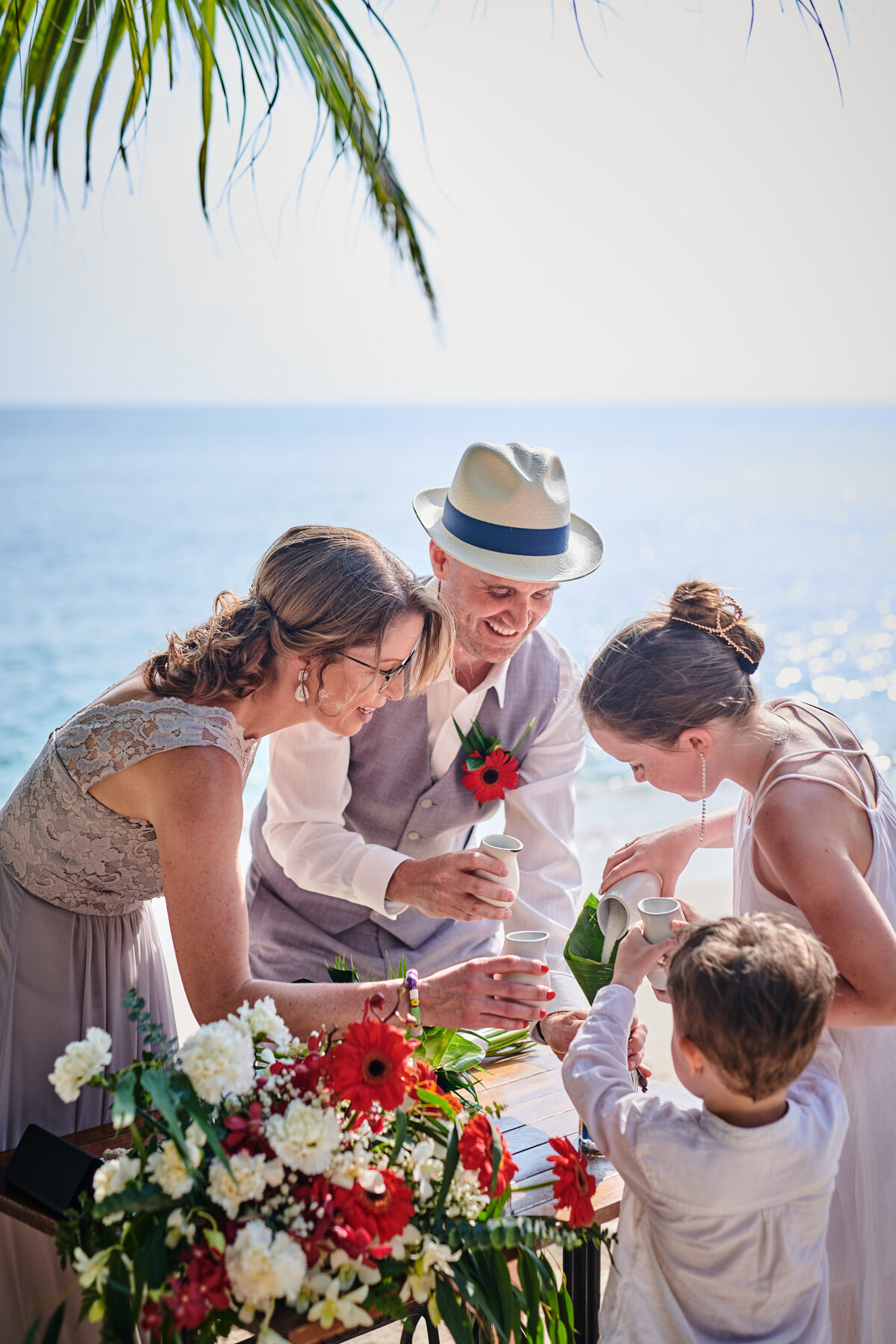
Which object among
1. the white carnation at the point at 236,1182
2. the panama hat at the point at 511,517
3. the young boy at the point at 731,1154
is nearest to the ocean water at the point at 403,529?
the panama hat at the point at 511,517

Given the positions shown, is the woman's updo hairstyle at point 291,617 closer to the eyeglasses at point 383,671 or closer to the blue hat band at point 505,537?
the eyeglasses at point 383,671

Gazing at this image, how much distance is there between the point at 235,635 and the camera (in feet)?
7.26

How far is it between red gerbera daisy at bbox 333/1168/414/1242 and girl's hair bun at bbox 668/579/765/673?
1255 millimetres

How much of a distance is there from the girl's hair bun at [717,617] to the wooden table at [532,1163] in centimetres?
100

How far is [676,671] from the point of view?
213 centimetres

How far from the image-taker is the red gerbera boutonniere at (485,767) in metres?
2.99

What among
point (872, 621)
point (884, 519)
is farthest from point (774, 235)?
point (872, 621)

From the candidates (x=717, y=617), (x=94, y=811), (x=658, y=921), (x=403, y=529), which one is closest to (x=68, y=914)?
(x=94, y=811)

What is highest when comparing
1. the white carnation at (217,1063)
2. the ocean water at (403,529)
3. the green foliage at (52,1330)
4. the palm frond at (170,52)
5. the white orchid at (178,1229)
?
the palm frond at (170,52)

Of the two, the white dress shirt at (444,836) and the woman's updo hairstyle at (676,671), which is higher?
the woman's updo hairstyle at (676,671)

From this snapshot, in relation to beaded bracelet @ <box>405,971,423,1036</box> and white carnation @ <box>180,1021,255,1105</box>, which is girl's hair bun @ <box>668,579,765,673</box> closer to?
beaded bracelet @ <box>405,971,423,1036</box>

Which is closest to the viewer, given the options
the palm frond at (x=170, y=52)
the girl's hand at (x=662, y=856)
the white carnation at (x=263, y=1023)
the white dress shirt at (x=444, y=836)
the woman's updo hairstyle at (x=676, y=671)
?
the white carnation at (x=263, y=1023)

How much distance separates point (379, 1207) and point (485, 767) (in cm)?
166

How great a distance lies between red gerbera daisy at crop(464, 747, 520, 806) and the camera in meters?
2.99
